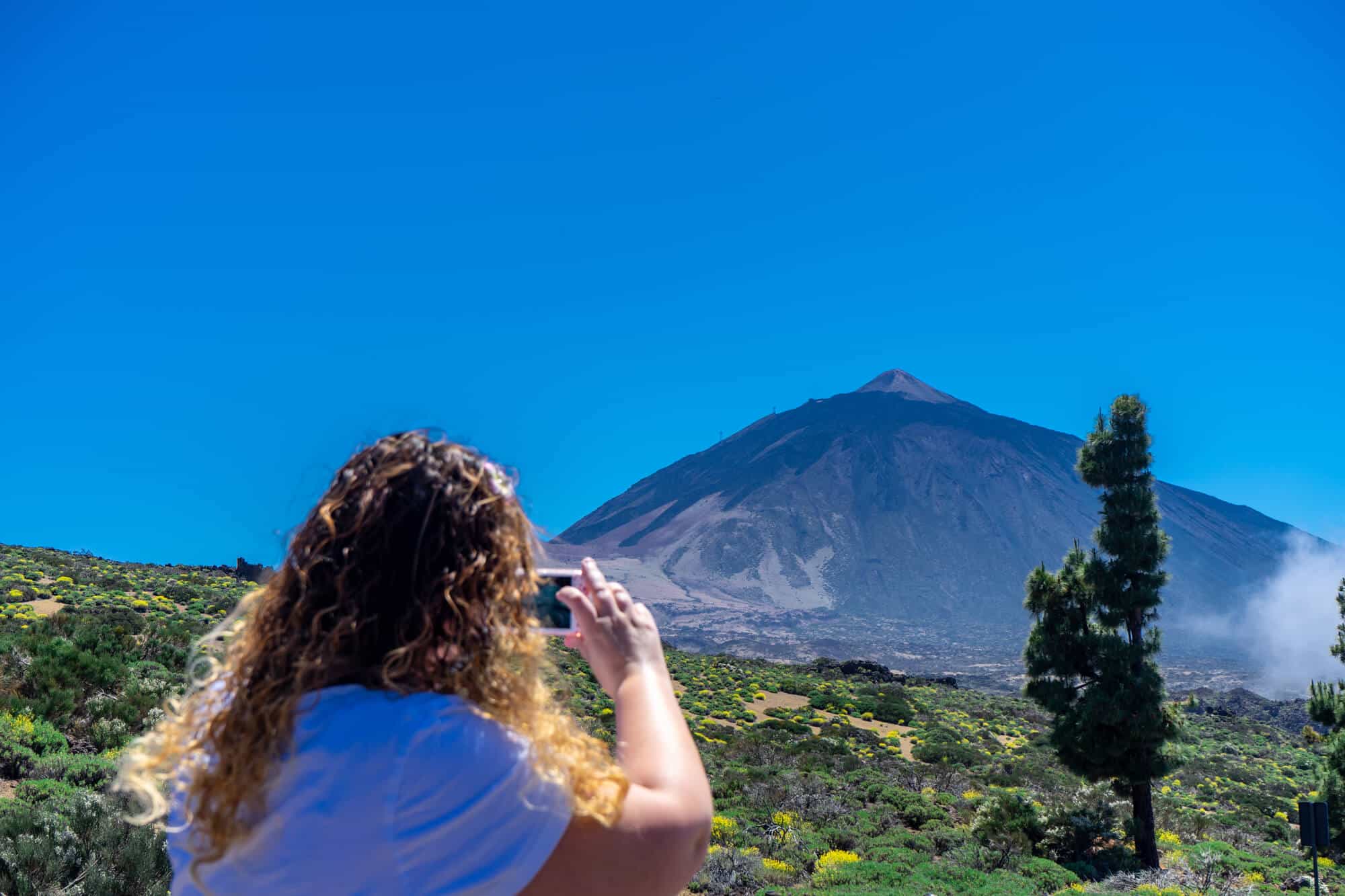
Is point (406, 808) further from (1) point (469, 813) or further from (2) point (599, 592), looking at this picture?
(2) point (599, 592)

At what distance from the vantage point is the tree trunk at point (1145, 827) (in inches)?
527

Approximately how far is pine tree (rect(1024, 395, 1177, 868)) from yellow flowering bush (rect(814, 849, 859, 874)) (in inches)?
199

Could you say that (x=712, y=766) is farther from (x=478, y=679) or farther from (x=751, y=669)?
(x=751, y=669)

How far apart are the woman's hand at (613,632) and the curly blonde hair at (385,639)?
0.08 m

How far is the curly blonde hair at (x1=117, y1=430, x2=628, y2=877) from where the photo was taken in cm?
110

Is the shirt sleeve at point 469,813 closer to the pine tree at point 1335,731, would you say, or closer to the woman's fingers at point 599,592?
the woman's fingers at point 599,592

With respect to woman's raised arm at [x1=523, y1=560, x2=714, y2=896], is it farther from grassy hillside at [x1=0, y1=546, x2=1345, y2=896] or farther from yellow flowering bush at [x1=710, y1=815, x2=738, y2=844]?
yellow flowering bush at [x1=710, y1=815, x2=738, y2=844]

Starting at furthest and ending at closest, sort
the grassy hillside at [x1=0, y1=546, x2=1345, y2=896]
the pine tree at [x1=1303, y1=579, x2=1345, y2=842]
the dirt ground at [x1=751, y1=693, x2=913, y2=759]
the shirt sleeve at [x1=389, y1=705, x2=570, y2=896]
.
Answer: the dirt ground at [x1=751, y1=693, x2=913, y2=759], the pine tree at [x1=1303, y1=579, x2=1345, y2=842], the grassy hillside at [x1=0, y1=546, x2=1345, y2=896], the shirt sleeve at [x1=389, y1=705, x2=570, y2=896]

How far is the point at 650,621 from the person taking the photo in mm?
1340

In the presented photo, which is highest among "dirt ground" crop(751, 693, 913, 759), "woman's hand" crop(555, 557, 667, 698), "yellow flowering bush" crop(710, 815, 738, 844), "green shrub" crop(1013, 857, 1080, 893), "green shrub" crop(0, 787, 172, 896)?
"woman's hand" crop(555, 557, 667, 698)

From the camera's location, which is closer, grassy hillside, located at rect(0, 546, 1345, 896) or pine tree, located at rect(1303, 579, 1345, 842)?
grassy hillside, located at rect(0, 546, 1345, 896)

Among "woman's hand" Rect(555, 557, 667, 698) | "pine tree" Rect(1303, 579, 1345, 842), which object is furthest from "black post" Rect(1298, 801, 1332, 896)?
"woman's hand" Rect(555, 557, 667, 698)

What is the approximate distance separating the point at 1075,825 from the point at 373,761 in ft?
51.8

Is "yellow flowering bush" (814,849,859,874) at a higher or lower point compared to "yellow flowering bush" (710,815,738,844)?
lower
